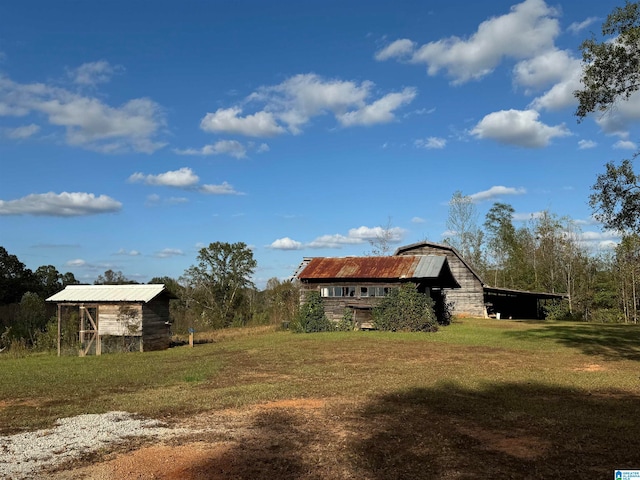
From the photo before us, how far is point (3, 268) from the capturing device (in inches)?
1925

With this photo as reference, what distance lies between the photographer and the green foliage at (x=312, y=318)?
34.0m

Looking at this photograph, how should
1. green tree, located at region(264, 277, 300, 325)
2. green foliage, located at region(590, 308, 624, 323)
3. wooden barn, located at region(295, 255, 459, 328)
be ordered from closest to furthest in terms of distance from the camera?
wooden barn, located at region(295, 255, 459, 328), green tree, located at region(264, 277, 300, 325), green foliage, located at region(590, 308, 624, 323)

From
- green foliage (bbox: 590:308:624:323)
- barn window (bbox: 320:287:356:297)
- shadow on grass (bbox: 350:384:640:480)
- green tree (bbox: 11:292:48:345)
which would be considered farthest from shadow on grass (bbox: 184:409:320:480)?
green foliage (bbox: 590:308:624:323)

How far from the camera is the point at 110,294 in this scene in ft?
89.6

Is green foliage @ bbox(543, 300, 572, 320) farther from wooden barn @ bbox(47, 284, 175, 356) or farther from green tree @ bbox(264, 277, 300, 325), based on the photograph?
wooden barn @ bbox(47, 284, 175, 356)

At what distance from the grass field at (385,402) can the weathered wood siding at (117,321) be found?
3488mm

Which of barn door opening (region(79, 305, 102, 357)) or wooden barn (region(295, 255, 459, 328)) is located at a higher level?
wooden barn (region(295, 255, 459, 328))

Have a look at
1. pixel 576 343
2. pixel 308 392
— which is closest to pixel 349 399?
pixel 308 392

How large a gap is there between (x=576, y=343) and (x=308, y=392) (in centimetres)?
1684

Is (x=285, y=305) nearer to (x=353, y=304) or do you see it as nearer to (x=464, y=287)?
(x=353, y=304)

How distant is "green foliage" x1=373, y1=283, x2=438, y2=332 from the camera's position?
31500mm

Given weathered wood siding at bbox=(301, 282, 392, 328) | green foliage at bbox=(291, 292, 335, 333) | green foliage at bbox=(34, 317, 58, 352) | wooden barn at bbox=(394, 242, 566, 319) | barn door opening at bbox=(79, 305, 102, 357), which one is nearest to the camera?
barn door opening at bbox=(79, 305, 102, 357)

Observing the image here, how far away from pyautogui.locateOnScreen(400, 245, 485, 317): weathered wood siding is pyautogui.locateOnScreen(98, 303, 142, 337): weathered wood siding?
88.0 feet

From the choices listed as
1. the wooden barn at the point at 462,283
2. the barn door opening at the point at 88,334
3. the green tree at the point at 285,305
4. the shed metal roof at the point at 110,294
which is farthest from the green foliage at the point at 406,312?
the barn door opening at the point at 88,334
